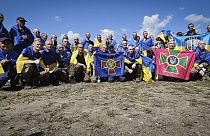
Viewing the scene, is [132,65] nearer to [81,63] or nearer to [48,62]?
[81,63]

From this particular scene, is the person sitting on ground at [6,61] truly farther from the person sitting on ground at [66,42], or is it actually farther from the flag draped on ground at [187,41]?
the flag draped on ground at [187,41]

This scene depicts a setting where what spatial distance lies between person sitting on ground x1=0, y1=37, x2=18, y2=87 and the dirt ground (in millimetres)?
1449

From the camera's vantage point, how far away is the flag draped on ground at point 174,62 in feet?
40.2

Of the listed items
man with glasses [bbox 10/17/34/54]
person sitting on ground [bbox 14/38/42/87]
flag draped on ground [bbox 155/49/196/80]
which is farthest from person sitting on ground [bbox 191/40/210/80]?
man with glasses [bbox 10/17/34/54]

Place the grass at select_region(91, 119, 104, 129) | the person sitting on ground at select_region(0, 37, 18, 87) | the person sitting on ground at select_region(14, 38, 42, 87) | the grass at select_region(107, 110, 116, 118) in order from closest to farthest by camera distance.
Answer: the grass at select_region(91, 119, 104, 129) → the grass at select_region(107, 110, 116, 118) → the person sitting on ground at select_region(0, 37, 18, 87) → the person sitting on ground at select_region(14, 38, 42, 87)

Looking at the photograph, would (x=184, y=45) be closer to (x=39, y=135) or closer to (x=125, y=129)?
(x=125, y=129)

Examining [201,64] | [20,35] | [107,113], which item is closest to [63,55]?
[20,35]

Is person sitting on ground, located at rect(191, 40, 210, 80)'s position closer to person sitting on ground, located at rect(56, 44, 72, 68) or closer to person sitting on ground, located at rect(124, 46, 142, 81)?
person sitting on ground, located at rect(124, 46, 142, 81)

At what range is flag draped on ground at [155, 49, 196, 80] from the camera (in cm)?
1227

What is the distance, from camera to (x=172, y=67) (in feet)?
40.9

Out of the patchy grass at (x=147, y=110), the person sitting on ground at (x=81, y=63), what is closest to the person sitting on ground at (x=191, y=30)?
the person sitting on ground at (x=81, y=63)

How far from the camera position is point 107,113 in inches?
251

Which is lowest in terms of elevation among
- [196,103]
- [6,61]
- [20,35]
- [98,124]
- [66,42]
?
[98,124]

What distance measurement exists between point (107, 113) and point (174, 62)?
7159 millimetres
